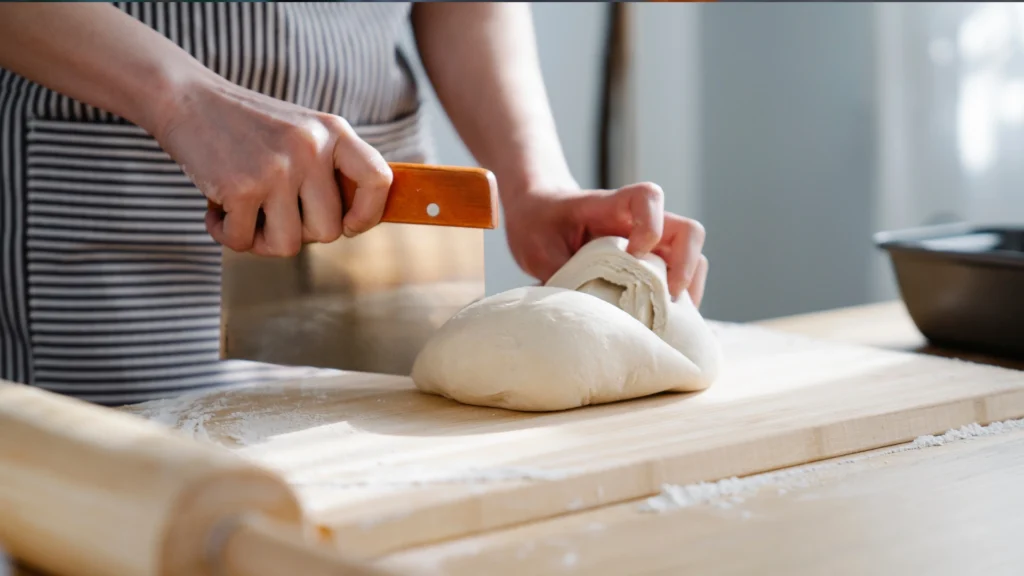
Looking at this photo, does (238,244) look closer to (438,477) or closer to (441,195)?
(441,195)

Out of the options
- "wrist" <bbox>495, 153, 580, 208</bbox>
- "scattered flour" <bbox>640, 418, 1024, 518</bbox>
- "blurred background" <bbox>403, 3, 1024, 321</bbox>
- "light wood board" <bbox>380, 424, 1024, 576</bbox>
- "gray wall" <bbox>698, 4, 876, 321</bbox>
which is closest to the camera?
"light wood board" <bbox>380, 424, 1024, 576</bbox>

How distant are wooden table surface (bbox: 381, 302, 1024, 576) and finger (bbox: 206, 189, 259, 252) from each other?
0.43 m

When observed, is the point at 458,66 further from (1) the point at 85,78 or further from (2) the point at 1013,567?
(2) the point at 1013,567

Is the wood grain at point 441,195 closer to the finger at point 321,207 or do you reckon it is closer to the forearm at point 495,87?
the finger at point 321,207

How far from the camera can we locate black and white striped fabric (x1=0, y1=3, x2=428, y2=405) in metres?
1.21

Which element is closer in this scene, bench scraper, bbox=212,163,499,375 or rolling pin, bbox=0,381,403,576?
rolling pin, bbox=0,381,403,576

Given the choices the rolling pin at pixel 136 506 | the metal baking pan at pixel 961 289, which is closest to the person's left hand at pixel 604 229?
the metal baking pan at pixel 961 289

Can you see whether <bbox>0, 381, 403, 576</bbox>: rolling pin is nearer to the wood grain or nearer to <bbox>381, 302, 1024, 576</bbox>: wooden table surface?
<bbox>381, 302, 1024, 576</bbox>: wooden table surface

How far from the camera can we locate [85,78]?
1043 mm

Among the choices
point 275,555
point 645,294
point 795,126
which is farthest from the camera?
point 795,126

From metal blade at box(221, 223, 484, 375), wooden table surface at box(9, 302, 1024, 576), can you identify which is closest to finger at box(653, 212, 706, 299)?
metal blade at box(221, 223, 484, 375)

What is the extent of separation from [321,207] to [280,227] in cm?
5

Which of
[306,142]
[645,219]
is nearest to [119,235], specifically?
[306,142]

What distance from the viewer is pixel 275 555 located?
54 centimetres
